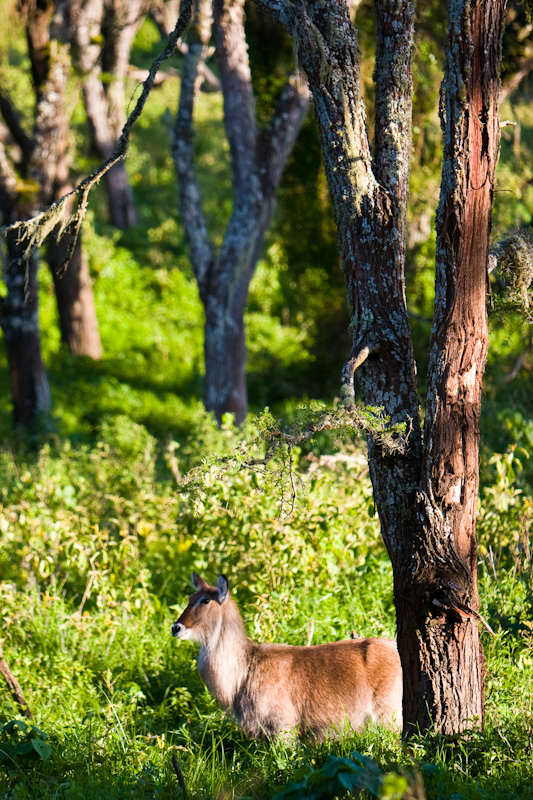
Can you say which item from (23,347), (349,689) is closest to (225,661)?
(349,689)

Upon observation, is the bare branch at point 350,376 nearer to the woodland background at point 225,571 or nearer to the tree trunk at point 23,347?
the woodland background at point 225,571

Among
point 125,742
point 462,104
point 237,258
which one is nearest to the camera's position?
point 462,104

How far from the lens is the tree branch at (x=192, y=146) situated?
9.67m

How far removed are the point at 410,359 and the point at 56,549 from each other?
3571 millimetres

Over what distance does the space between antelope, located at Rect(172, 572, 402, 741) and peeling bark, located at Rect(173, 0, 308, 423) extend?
620 cm

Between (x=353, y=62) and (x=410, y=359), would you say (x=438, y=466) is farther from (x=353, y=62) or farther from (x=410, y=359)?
(x=353, y=62)

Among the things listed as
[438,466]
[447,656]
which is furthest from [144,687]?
[438,466]

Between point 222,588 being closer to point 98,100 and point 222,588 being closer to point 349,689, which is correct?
point 349,689

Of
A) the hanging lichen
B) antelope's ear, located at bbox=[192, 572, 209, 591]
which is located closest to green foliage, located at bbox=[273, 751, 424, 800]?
antelope's ear, located at bbox=[192, 572, 209, 591]

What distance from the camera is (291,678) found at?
4.68 meters

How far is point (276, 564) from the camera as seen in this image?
602 centimetres

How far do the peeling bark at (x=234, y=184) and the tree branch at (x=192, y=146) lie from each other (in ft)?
0.04

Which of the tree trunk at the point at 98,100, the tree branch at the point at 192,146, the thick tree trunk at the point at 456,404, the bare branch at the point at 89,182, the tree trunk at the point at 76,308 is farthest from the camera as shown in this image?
the tree trunk at the point at 76,308

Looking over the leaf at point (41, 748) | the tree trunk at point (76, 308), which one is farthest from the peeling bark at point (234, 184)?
the leaf at point (41, 748)
